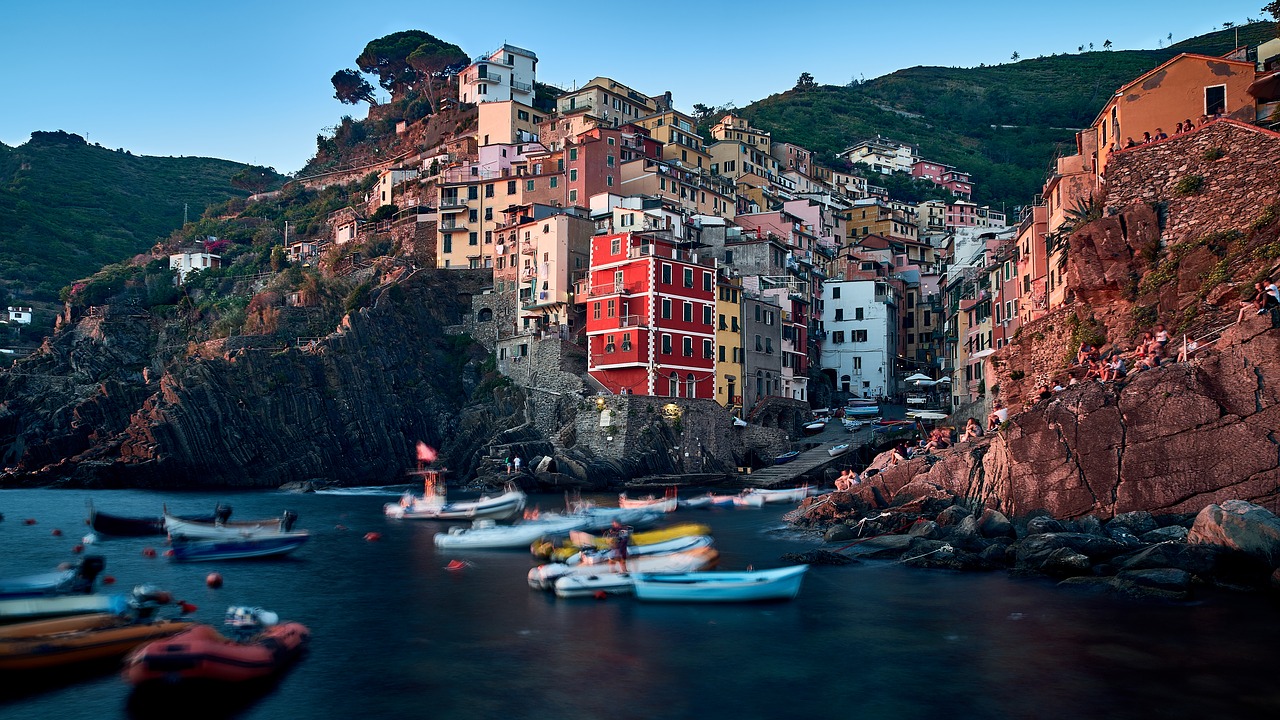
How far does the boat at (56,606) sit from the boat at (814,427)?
58352 mm

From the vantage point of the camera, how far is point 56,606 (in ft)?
72.7

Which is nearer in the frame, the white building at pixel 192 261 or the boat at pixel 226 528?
the boat at pixel 226 528

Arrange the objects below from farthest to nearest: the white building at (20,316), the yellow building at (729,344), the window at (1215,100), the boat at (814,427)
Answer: the white building at (20,316) < the boat at (814,427) < the yellow building at (729,344) < the window at (1215,100)

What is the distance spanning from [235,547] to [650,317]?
36.8 metres

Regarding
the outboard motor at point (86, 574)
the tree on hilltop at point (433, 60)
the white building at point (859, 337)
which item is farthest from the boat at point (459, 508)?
the tree on hilltop at point (433, 60)

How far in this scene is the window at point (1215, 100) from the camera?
3944cm

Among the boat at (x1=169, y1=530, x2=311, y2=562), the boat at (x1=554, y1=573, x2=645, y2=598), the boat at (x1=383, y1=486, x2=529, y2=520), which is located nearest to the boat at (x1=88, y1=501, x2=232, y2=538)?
the boat at (x1=169, y1=530, x2=311, y2=562)

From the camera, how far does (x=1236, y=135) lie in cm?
3628

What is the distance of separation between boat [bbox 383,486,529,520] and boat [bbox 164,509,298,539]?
11600 mm

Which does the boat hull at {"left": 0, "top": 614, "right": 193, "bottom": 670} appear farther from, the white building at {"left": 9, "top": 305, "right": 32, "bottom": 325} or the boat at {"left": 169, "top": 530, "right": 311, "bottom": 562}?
the white building at {"left": 9, "top": 305, "right": 32, "bottom": 325}

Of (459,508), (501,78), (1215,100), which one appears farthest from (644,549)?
(501,78)

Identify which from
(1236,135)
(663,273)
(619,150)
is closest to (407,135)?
(619,150)

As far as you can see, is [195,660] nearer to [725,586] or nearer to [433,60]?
[725,586]

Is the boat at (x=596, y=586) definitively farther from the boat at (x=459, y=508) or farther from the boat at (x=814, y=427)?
the boat at (x=814, y=427)
